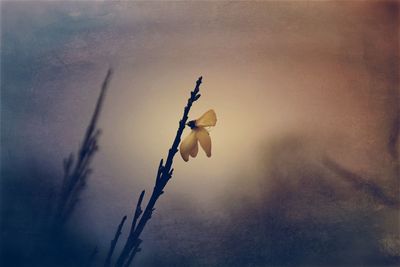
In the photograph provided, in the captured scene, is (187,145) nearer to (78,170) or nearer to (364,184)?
(78,170)

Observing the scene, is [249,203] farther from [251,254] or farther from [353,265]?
[353,265]

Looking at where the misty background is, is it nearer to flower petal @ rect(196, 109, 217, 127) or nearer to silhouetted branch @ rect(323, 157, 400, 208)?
silhouetted branch @ rect(323, 157, 400, 208)

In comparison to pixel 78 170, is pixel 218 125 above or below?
above

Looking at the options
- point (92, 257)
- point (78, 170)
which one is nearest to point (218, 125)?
point (78, 170)

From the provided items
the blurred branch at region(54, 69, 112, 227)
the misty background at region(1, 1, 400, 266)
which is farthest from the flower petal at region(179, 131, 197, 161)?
the blurred branch at region(54, 69, 112, 227)

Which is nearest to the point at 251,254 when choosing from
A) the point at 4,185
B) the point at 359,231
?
the point at 359,231

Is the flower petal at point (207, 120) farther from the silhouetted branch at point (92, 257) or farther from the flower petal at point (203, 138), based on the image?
the silhouetted branch at point (92, 257)
